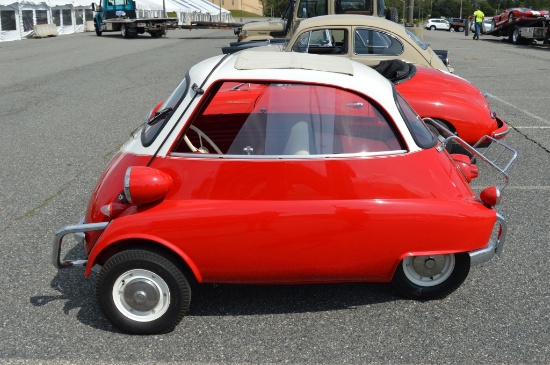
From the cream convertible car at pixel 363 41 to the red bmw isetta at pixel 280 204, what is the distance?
5.49m

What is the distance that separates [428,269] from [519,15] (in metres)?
29.7

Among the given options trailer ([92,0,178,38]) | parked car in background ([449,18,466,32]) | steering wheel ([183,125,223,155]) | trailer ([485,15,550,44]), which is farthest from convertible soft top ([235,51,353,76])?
parked car in background ([449,18,466,32])

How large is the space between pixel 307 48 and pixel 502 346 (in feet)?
21.6

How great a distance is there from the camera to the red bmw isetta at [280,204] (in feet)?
12.4

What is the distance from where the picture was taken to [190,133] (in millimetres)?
4164

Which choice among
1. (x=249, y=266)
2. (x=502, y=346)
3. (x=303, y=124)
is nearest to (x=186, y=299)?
(x=249, y=266)

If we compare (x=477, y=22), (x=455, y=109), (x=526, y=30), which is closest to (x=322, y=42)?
(x=455, y=109)

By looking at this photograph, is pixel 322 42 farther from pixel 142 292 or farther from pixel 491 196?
pixel 142 292

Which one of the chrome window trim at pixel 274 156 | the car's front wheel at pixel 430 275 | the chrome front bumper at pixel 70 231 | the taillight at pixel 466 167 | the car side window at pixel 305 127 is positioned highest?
the car side window at pixel 305 127

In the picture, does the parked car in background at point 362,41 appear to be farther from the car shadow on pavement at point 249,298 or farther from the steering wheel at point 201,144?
the car shadow on pavement at point 249,298

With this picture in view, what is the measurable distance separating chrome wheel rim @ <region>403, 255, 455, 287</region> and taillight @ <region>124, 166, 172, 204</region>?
5.06 feet

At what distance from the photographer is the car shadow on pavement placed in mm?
4137

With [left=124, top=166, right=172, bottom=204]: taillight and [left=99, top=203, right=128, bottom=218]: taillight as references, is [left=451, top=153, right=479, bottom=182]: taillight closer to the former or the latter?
[left=124, top=166, right=172, bottom=204]: taillight

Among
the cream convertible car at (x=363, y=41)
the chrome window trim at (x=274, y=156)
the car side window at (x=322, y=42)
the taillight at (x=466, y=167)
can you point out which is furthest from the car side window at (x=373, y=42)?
the chrome window trim at (x=274, y=156)
